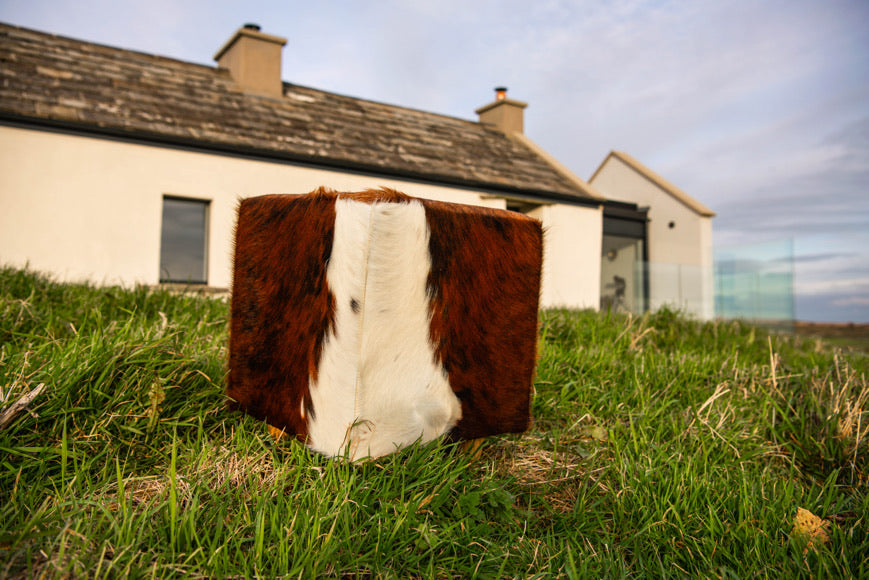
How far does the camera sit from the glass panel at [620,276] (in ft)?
48.1

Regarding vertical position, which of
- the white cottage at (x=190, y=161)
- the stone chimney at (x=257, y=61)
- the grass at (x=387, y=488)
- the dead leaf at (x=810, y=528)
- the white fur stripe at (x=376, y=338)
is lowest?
the dead leaf at (x=810, y=528)

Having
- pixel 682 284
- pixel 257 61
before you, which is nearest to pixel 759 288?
pixel 682 284

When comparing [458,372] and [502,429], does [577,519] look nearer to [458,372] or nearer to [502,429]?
[502,429]

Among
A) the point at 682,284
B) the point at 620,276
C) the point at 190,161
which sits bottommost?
the point at 682,284

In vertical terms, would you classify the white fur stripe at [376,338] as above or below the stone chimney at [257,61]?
below

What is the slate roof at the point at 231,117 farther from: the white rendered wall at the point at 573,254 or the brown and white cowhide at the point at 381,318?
the brown and white cowhide at the point at 381,318

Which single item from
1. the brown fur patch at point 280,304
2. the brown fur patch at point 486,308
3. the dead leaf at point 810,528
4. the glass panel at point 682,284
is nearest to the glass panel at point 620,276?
the glass panel at point 682,284

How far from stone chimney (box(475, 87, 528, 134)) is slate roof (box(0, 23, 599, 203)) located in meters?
1.67

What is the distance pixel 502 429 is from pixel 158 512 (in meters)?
1.29

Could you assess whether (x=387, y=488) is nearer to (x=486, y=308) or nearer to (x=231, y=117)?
(x=486, y=308)

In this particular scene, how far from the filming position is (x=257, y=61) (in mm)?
11234

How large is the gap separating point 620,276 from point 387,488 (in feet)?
46.3

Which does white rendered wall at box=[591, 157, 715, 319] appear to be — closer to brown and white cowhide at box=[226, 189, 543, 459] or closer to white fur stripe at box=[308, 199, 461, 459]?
brown and white cowhide at box=[226, 189, 543, 459]

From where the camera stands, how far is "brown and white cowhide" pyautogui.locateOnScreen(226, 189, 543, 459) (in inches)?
77.6
